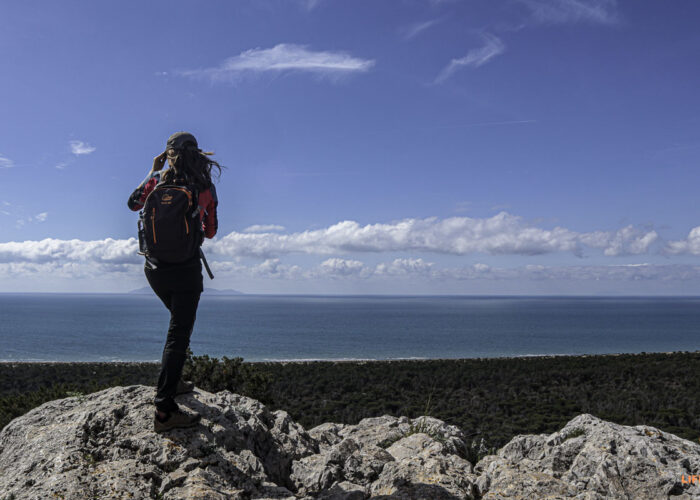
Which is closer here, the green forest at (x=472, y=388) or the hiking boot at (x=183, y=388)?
the hiking boot at (x=183, y=388)

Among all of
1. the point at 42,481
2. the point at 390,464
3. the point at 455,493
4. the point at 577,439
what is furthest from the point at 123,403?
the point at 577,439

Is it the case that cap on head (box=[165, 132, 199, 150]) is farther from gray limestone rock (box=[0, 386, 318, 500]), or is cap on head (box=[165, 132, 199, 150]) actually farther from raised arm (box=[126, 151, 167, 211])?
gray limestone rock (box=[0, 386, 318, 500])

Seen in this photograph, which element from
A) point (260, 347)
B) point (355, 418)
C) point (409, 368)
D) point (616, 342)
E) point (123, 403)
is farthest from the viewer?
point (616, 342)

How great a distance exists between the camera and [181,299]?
4379 mm

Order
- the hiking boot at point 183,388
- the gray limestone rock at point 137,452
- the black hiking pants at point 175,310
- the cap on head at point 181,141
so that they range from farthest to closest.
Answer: the hiking boot at point 183,388 → the cap on head at point 181,141 → the black hiking pants at point 175,310 → the gray limestone rock at point 137,452

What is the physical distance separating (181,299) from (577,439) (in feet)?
15.6

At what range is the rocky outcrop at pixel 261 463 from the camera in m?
3.82

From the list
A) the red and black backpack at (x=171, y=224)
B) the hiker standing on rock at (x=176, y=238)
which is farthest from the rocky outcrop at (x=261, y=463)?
the red and black backpack at (x=171, y=224)

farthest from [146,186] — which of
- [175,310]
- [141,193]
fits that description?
[175,310]

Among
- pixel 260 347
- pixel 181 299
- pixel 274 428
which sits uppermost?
pixel 181 299

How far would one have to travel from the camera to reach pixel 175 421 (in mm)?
4434

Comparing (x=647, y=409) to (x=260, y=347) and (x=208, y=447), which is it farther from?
(x=260, y=347)

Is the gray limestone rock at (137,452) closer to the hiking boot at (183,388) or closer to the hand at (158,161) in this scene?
the hiking boot at (183,388)

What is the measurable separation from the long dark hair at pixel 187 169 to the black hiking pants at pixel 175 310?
0.83m
